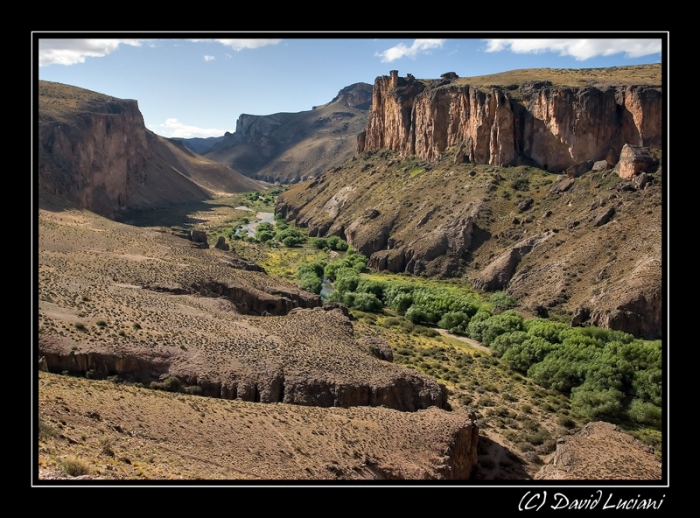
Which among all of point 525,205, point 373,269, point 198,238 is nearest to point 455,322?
point 373,269

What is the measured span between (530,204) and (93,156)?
250 ft

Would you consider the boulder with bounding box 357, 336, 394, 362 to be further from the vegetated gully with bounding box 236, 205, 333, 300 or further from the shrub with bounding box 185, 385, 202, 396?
the vegetated gully with bounding box 236, 205, 333, 300

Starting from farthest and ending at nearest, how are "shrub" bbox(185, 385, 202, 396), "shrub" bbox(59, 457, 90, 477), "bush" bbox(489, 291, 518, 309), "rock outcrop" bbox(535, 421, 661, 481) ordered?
"bush" bbox(489, 291, 518, 309) < "shrub" bbox(185, 385, 202, 396) < "rock outcrop" bbox(535, 421, 661, 481) < "shrub" bbox(59, 457, 90, 477)

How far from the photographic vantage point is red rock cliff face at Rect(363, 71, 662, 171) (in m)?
71.1

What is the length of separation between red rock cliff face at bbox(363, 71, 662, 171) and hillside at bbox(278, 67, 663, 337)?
16 centimetres

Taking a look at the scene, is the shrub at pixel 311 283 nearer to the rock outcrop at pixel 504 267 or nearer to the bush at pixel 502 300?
the rock outcrop at pixel 504 267

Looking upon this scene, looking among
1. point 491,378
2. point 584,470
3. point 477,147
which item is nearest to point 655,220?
point 491,378

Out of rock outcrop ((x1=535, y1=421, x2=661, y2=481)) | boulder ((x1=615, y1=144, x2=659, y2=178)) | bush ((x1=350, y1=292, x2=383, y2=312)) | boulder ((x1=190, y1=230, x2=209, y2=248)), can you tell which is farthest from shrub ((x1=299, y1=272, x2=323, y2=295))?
rock outcrop ((x1=535, y1=421, x2=661, y2=481))

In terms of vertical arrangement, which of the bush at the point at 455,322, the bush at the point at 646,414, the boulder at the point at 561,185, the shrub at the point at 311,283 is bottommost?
the bush at the point at 646,414

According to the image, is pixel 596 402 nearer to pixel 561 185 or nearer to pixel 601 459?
pixel 601 459

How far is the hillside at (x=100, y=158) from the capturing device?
96.2 meters

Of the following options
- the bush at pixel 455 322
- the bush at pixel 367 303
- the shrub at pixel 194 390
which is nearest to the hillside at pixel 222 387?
the shrub at pixel 194 390

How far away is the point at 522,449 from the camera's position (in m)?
30.2

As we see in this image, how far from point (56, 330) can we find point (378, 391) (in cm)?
1580
